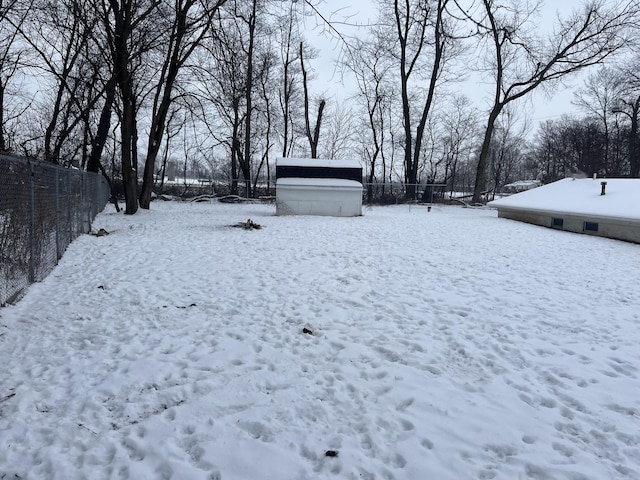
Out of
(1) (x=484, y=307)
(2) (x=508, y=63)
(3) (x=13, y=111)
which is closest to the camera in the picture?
(1) (x=484, y=307)

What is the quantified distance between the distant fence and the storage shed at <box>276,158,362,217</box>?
30.5 ft

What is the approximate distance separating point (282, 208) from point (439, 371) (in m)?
13.7

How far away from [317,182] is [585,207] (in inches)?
382

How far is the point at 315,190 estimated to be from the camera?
1669 cm

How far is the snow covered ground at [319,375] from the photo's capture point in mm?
2443

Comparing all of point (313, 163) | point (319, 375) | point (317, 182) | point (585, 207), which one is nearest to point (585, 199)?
point (585, 207)

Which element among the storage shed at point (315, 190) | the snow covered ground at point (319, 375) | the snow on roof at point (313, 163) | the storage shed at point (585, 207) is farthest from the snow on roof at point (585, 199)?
the snow on roof at point (313, 163)

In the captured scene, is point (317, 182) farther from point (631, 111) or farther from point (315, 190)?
point (631, 111)

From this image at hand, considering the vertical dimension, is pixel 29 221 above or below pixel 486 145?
below

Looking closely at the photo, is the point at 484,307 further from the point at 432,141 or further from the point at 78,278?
the point at 432,141

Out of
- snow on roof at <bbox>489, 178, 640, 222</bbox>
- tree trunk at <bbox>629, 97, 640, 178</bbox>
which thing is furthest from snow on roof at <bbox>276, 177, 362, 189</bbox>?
tree trunk at <bbox>629, 97, 640, 178</bbox>

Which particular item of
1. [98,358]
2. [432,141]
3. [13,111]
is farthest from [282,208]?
[432,141]

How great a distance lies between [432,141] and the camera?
4316 centimetres

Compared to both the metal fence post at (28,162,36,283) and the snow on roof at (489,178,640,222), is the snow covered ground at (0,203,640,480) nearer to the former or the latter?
the metal fence post at (28,162,36,283)
